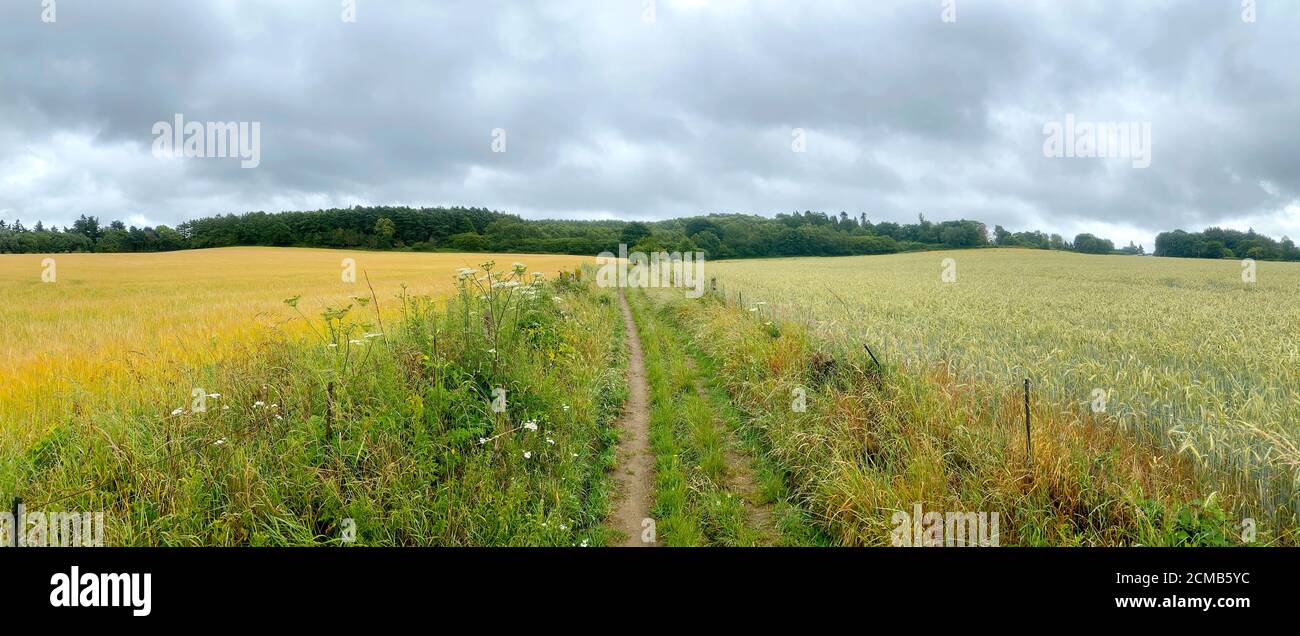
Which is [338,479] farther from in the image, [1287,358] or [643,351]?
[1287,358]

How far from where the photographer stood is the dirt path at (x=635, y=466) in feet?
14.6

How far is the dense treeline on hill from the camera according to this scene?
230 ft

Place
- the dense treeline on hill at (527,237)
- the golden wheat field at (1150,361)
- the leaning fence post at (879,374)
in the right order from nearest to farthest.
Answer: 1. the golden wheat field at (1150,361)
2. the leaning fence post at (879,374)
3. the dense treeline on hill at (527,237)

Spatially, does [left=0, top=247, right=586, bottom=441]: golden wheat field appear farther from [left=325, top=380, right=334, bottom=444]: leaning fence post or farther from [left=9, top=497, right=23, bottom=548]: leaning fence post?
[left=325, top=380, right=334, bottom=444]: leaning fence post

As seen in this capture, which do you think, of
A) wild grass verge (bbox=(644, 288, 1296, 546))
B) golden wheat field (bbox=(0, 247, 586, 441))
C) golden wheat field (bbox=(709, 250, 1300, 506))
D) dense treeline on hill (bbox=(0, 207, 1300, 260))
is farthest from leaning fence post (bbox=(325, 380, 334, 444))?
dense treeline on hill (bbox=(0, 207, 1300, 260))

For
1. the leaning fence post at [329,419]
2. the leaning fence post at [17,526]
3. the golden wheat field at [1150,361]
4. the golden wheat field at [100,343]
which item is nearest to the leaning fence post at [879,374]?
the golden wheat field at [1150,361]

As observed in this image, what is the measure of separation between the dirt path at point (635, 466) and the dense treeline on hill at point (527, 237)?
6879 cm

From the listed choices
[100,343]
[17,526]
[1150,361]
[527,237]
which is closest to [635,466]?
[17,526]

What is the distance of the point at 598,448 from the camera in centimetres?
601

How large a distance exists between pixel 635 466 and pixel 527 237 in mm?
93514

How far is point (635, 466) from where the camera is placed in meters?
5.62

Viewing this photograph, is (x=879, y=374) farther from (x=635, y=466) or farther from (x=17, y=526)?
(x=17, y=526)

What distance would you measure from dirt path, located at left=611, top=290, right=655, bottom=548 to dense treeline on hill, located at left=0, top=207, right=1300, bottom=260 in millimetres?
68792

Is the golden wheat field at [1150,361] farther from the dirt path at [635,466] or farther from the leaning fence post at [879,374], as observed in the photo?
the dirt path at [635,466]
